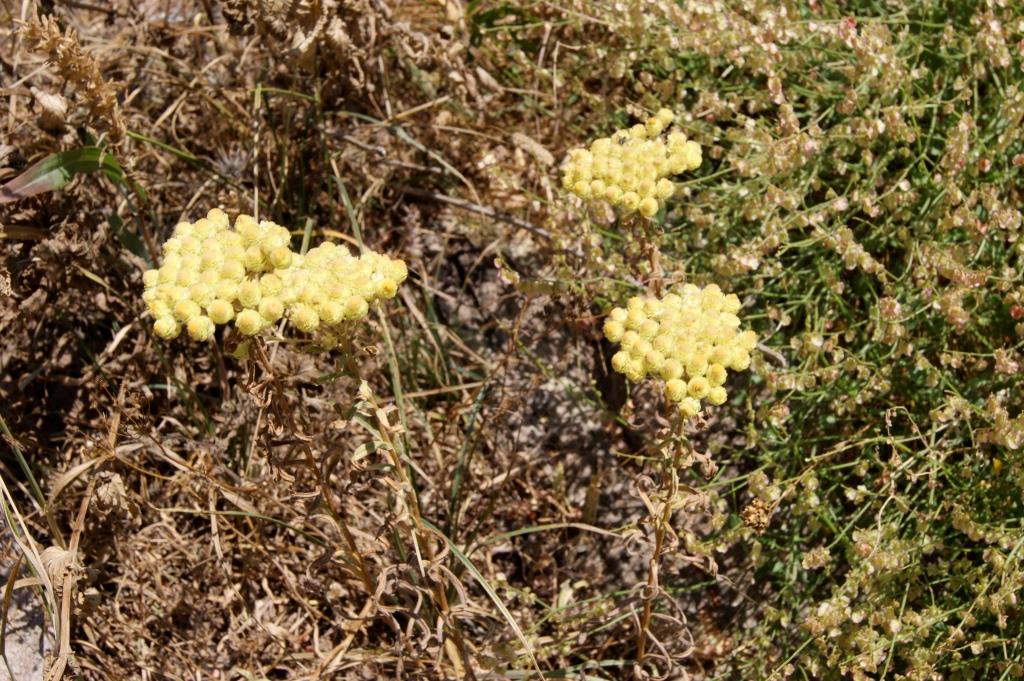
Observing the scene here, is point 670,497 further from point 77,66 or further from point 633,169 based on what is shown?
point 77,66

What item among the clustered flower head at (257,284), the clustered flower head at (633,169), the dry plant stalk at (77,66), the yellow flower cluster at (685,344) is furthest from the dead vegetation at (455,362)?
the clustered flower head at (257,284)

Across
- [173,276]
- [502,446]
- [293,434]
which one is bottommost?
[502,446]

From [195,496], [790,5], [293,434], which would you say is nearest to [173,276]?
[293,434]

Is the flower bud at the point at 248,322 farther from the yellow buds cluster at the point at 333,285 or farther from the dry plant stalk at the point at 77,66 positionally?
the dry plant stalk at the point at 77,66

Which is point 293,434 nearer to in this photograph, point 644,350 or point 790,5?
point 644,350

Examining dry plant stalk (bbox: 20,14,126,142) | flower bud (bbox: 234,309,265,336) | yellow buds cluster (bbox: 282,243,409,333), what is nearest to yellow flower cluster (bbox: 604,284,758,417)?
yellow buds cluster (bbox: 282,243,409,333)

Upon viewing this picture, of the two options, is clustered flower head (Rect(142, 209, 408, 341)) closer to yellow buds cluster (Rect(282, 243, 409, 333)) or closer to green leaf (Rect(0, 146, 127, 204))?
yellow buds cluster (Rect(282, 243, 409, 333))
